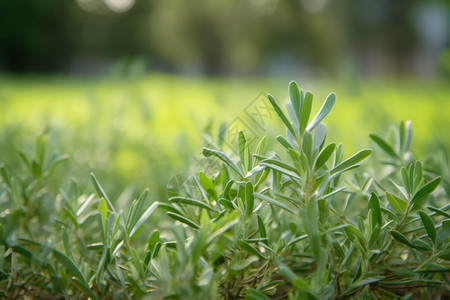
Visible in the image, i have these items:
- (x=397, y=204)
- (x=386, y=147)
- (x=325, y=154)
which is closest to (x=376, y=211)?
(x=397, y=204)

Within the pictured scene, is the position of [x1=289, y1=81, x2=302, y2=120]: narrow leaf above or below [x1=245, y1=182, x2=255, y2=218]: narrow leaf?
above

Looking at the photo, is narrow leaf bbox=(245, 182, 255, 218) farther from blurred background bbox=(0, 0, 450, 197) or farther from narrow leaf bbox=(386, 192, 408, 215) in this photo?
blurred background bbox=(0, 0, 450, 197)

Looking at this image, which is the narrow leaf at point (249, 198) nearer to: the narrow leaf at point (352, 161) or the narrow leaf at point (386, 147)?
the narrow leaf at point (352, 161)

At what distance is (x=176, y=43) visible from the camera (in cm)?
2350

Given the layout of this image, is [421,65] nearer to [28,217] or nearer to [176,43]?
[176,43]

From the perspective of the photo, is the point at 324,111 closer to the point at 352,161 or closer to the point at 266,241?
the point at 352,161

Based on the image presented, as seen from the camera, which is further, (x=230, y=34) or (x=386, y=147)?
(x=230, y=34)

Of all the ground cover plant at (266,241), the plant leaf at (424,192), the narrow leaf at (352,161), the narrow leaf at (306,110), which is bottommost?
the ground cover plant at (266,241)

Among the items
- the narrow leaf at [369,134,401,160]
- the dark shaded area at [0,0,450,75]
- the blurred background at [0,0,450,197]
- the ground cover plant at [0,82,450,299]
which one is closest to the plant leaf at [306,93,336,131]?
the ground cover plant at [0,82,450,299]

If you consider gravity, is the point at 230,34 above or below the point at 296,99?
above

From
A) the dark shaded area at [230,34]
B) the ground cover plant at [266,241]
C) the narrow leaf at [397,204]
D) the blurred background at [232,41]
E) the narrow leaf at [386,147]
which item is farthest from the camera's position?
the dark shaded area at [230,34]

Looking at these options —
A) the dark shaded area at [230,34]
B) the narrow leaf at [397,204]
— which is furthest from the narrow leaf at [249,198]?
the dark shaded area at [230,34]

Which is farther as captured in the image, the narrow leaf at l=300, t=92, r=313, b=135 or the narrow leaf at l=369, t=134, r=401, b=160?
the narrow leaf at l=369, t=134, r=401, b=160

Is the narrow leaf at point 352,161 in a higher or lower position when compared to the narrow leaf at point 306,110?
lower
